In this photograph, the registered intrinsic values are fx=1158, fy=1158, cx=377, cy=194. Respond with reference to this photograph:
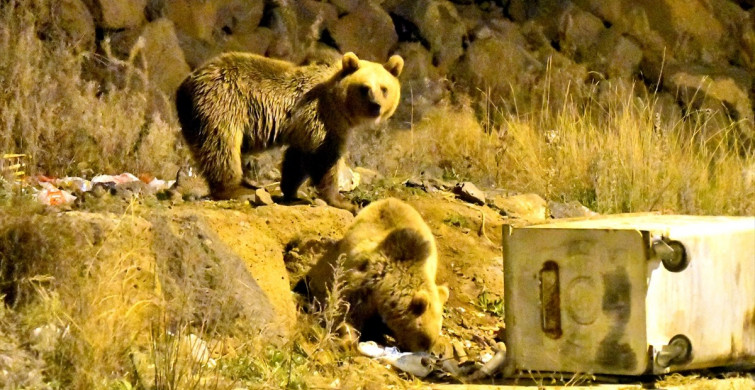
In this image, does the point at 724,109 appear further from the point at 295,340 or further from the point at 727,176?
the point at 295,340

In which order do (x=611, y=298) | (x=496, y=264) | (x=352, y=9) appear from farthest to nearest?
(x=352, y=9), (x=496, y=264), (x=611, y=298)

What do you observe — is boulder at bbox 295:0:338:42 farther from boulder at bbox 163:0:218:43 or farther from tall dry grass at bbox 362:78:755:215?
tall dry grass at bbox 362:78:755:215

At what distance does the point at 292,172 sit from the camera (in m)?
7.70

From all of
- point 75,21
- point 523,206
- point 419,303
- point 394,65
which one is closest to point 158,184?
point 394,65

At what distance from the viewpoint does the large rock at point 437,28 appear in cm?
1266

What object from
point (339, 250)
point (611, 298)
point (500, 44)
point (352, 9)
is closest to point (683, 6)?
point (500, 44)

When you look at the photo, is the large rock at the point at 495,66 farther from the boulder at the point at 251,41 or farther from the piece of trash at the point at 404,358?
the piece of trash at the point at 404,358

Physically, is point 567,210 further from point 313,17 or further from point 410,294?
point 313,17

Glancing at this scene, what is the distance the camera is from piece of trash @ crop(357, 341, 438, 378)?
18.4 feet

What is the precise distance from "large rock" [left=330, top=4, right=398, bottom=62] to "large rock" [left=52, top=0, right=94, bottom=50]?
2785 millimetres

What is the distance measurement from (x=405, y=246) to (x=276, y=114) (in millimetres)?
1838

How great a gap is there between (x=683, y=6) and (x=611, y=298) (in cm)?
1024

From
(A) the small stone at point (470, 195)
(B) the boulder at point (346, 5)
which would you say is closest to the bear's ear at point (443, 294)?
(A) the small stone at point (470, 195)

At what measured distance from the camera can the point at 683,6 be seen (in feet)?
47.4
